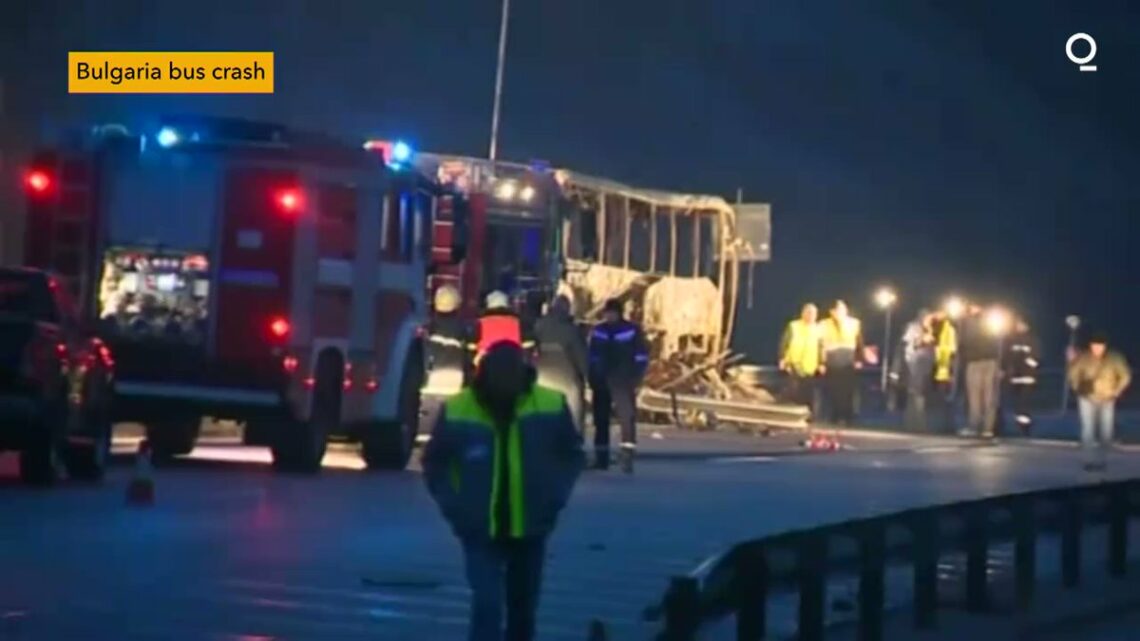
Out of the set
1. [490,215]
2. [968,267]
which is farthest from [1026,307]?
[490,215]

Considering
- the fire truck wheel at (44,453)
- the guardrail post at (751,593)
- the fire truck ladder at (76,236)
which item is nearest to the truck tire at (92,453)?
the fire truck wheel at (44,453)

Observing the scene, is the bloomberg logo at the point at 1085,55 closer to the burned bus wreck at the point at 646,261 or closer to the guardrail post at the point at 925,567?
the burned bus wreck at the point at 646,261

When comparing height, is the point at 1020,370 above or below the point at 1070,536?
above

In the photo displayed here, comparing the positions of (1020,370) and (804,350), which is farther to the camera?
(1020,370)

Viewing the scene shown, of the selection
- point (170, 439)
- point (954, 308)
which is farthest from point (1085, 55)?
point (170, 439)

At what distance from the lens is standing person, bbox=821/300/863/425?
3764cm

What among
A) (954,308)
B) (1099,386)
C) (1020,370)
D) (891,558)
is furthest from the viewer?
(954,308)

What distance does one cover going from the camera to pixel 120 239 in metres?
23.6

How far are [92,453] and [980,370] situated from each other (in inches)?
657

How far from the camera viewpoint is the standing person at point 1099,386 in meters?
30.4

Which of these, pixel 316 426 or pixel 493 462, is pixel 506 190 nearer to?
pixel 316 426

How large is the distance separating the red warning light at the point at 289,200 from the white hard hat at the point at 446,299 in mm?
4034

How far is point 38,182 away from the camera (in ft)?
78.5

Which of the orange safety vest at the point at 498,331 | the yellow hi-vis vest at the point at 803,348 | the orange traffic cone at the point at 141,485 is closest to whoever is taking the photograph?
the orange safety vest at the point at 498,331
